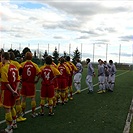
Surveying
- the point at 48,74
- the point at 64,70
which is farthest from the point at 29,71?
the point at 64,70

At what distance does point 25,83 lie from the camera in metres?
9.20

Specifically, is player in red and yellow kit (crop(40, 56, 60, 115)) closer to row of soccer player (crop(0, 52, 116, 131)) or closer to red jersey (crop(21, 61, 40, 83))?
row of soccer player (crop(0, 52, 116, 131))

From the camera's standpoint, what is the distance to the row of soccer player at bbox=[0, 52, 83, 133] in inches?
285

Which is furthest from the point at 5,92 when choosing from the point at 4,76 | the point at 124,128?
the point at 124,128

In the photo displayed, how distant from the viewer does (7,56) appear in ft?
23.7

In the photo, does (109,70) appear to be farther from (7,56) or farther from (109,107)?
(7,56)

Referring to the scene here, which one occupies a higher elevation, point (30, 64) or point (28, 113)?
point (30, 64)

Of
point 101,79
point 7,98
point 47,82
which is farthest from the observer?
point 101,79

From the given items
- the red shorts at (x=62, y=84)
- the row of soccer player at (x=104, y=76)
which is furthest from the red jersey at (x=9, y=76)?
the row of soccer player at (x=104, y=76)

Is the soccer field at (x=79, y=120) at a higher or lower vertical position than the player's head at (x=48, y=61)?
lower

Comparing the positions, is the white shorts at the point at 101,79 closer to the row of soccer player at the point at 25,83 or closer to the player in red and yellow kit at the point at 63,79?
the row of soccer player at the point at 25,83

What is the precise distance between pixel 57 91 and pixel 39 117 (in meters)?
2.66

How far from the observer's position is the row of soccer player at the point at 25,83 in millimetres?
7234

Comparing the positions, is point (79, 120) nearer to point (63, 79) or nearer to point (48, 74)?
point (48, 74)
